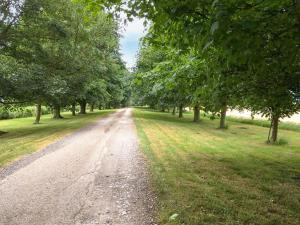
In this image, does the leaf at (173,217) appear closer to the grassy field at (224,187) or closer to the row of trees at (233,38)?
the grassy field at (224,187)

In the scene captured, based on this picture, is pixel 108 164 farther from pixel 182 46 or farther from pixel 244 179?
pixel 182 46

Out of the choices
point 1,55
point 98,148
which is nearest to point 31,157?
point 98,148

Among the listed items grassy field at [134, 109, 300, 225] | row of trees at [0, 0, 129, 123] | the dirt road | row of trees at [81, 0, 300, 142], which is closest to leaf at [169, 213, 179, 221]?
grassy field at [134, 109, 300, 225]

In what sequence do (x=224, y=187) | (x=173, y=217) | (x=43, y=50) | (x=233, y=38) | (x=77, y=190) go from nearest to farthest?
(x=233, y=38) < (x=173, y=217) < (x=77, y=190) < (x=224, y=187) < (x=43, y=50)

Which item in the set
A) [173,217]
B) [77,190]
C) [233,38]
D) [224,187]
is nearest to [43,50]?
[77,190]

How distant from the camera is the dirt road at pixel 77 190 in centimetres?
552

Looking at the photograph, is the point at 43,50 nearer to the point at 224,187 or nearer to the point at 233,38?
the point at 224,187

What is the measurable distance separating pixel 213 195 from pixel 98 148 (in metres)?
6.97

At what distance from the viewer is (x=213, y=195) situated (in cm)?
659

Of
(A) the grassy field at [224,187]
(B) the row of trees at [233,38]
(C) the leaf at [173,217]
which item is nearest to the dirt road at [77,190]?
(C) the leaf at [173,217]

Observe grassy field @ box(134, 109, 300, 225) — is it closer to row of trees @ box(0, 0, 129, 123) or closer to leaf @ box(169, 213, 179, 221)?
leaf @ box(169, 213, 179, 221)

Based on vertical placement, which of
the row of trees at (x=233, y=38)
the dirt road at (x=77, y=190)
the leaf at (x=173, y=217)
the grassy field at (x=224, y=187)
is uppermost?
the row of trees at (x=233, y=38)

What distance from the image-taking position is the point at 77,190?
702 cm

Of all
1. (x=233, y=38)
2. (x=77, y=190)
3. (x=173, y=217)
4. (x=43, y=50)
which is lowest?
(x=77, y=190)
